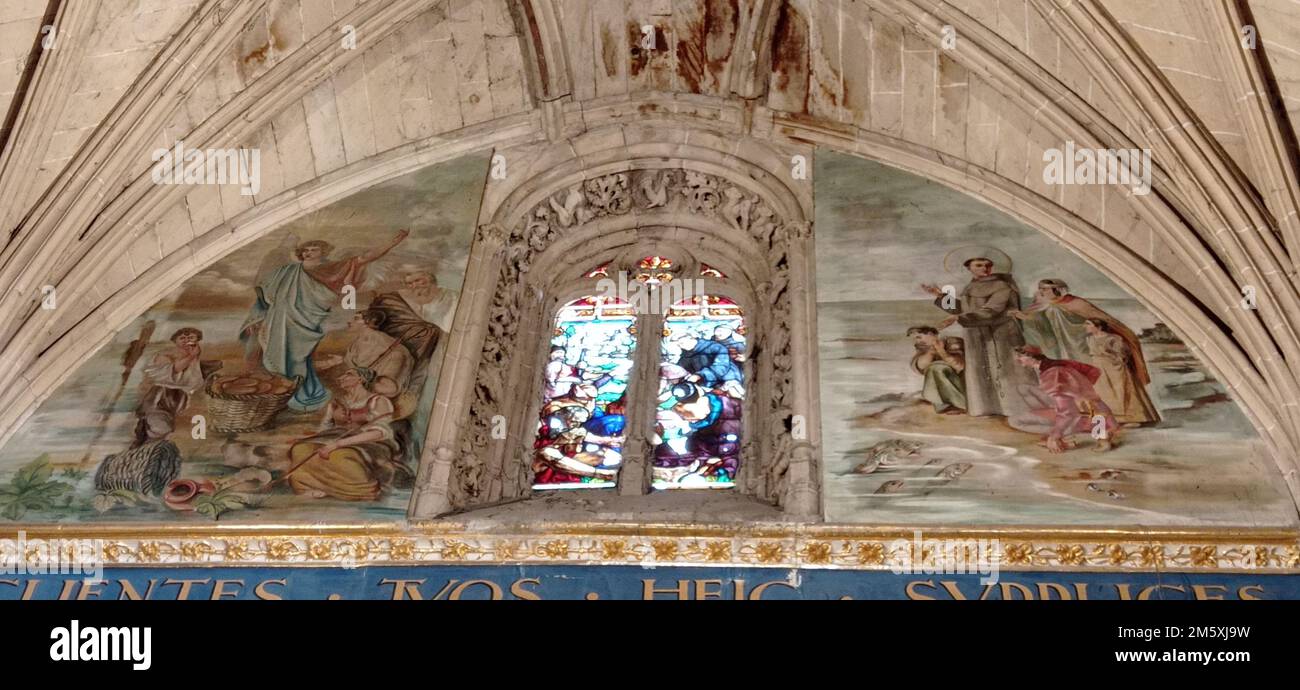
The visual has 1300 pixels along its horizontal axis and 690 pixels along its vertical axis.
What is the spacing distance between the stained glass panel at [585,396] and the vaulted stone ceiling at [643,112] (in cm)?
160

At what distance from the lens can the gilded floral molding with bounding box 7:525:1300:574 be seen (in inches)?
464

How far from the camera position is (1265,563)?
1174cm

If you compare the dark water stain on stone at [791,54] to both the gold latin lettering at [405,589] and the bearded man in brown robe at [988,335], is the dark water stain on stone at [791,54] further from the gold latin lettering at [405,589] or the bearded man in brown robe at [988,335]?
the gold latin lettering at [405,589]

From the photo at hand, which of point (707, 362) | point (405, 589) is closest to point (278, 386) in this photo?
point (405, 589)

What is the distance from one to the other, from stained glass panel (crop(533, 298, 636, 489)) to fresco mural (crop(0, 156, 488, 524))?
982 mm

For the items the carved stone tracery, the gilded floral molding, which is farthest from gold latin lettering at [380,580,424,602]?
the carved stone tracery

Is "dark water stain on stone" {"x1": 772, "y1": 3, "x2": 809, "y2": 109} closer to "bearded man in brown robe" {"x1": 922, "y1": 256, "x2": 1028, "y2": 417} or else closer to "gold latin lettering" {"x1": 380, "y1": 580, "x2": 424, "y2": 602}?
"bearded man in brown robe" {"x1": 922, "y1": 256, "x2": 1028, "y2": 417}

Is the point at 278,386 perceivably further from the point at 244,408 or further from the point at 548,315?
the point at 548,315

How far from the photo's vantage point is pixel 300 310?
14.4m

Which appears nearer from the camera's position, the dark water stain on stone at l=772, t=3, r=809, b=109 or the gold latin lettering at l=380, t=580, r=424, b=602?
the gold latin lettering at l=380, t=580, r=424, b=602

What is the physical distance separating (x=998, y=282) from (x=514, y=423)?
350cm

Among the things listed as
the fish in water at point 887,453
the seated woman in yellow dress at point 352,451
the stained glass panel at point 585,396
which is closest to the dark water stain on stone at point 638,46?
the stained glass panel at point 585,396

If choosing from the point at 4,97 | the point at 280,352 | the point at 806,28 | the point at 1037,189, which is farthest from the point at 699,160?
the point at 4,97
